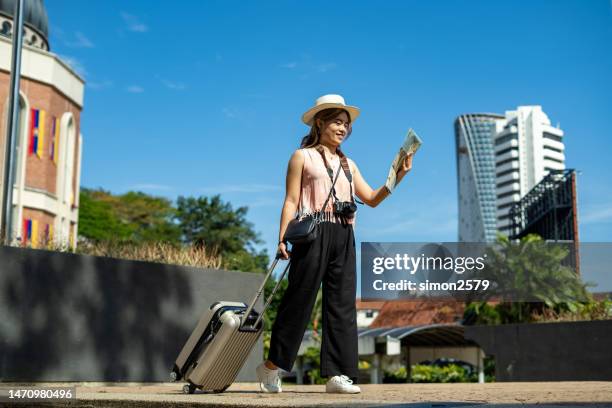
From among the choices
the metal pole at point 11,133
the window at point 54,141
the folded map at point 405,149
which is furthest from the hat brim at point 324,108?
the window at point 54,141

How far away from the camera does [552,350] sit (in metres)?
13.1

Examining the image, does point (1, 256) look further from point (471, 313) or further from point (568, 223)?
point (568, 223)

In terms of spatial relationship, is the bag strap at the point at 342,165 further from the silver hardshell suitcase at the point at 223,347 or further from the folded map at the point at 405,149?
the silver hardshell suitcase at the point at 223,347

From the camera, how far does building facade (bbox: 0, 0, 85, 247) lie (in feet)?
101

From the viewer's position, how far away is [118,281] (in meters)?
7.93

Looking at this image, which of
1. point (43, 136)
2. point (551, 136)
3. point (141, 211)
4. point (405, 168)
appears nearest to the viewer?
point (405, 168)

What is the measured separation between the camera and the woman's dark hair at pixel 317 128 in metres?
5.25

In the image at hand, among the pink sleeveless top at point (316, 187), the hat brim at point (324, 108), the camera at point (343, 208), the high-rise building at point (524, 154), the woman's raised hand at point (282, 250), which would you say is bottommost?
the woman's raised hand at point (282, 250)

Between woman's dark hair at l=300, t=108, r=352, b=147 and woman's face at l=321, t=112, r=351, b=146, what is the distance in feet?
0.08

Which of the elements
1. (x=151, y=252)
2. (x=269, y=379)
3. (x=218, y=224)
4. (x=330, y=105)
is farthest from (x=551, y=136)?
(x=269, y=379)

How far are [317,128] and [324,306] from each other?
1.18m

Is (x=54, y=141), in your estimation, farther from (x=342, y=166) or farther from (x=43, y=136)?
(x=342, y=166)

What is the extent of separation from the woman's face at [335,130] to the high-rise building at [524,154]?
178 meters

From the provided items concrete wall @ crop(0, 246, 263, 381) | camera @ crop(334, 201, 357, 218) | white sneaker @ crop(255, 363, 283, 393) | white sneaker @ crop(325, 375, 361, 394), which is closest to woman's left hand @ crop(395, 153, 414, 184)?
camera @ crop(334, 201, 357, 218)
